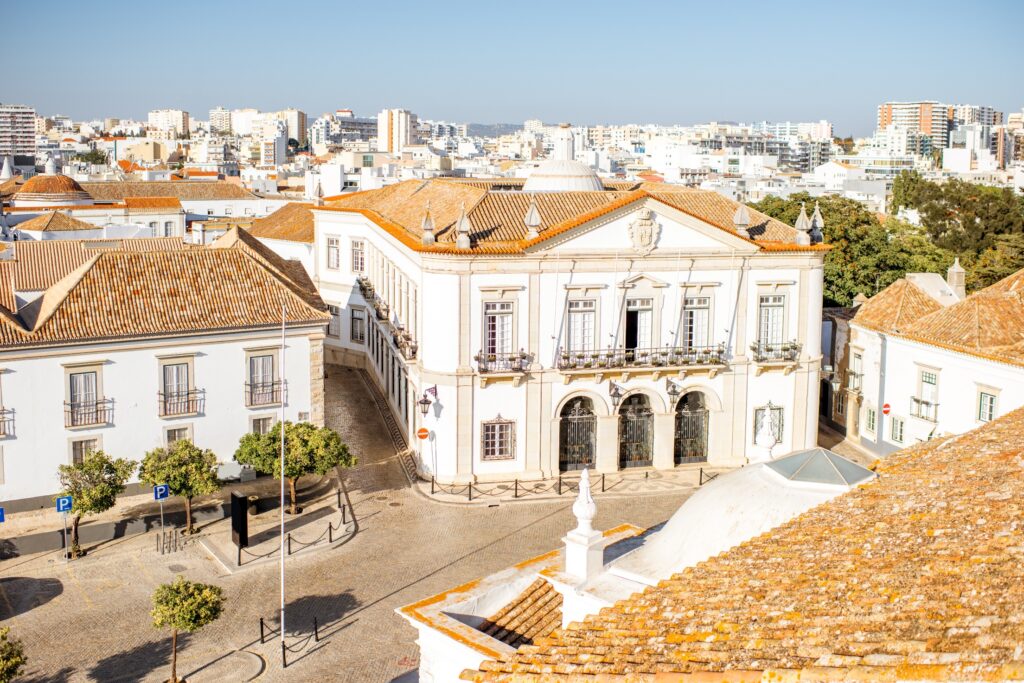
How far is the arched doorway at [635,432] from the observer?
117 feet

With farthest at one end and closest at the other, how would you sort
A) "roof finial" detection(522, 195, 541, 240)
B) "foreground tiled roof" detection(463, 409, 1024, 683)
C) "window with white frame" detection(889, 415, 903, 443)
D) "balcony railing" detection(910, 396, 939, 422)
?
"window with white frame" detection(889, 415, 903, 443)
"balcony railing" detection(910, 396, 939, 422)
"roof finial" detection(522, 195, 541, 240)
"foreground tiled roof" detection(463, 409, 1024, 683)

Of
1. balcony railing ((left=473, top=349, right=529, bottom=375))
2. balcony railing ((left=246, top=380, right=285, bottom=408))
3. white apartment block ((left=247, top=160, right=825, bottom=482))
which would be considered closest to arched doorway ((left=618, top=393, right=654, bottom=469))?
white apartment block ((left=247, top=160, right=825, bottom=482))

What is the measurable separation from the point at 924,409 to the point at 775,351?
5293 millimetres

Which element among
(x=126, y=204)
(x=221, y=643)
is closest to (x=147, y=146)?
(x=126, y=204)

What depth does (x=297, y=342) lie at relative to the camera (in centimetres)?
3388

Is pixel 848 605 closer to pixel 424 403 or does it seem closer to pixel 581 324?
pixel 424 403

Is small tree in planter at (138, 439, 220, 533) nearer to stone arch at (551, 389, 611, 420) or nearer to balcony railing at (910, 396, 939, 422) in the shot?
stone arch at (551, 389, 611, 420)

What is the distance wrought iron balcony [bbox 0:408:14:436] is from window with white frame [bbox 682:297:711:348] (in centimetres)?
2009

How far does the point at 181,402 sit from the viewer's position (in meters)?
32.3

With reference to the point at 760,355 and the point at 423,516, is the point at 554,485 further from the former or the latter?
the point at 760,355

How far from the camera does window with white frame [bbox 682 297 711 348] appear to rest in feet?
117

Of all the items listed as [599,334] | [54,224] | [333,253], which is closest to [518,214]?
[599,334]

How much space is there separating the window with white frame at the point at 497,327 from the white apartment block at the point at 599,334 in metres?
0.04

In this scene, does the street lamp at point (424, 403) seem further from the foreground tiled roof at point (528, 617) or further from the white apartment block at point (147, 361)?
the foreground tiled roof at point (528, 617)
